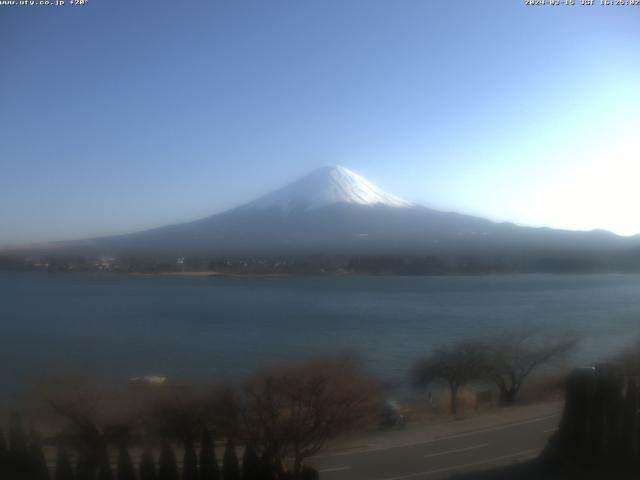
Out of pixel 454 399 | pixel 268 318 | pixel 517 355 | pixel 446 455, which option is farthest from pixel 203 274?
pixel 446 455

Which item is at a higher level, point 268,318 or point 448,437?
point 268,318

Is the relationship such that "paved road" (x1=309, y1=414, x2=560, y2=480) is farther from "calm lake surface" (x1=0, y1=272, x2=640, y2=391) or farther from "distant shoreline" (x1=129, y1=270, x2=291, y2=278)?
"distant shoreline" (x1=129, y1=270, x2=291, y2=278)

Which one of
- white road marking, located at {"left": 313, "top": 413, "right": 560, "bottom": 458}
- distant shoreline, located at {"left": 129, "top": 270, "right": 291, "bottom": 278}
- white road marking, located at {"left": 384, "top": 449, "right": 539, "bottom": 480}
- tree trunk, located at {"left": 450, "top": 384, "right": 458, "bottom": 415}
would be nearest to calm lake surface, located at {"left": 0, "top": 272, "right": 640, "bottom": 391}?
distant shoreline, located at {"left": 129, "top": 270, "right": 291, "bottom": 278}

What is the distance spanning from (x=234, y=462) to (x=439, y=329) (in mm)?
2436

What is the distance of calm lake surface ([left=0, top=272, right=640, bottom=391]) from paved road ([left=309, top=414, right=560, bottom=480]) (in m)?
0.65

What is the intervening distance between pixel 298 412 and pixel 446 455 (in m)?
1.04

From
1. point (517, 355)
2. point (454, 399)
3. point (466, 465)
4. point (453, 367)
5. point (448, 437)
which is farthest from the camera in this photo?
point (517, 355)

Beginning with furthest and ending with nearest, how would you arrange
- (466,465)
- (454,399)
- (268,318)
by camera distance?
(268,318), (454,399), (466,465)

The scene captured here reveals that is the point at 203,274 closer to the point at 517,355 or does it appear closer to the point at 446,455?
the point at 517,355

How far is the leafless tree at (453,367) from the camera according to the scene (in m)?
4.08

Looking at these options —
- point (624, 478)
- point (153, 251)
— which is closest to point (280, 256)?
point (153, 251)

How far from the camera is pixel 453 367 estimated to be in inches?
164

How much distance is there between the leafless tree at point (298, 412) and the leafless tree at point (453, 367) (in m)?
0.94

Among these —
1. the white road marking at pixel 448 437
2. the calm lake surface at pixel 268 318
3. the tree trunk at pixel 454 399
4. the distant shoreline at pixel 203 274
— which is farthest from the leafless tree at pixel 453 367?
the distant shoreline at pixel 203 274
